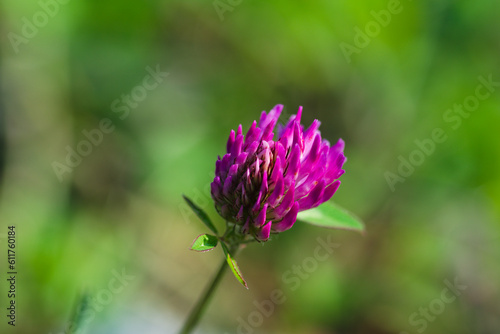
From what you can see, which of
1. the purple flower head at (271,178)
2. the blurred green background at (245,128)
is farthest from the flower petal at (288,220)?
the blurred green background at (245,128)

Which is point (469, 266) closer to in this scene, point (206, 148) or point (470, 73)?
point (470, 73)

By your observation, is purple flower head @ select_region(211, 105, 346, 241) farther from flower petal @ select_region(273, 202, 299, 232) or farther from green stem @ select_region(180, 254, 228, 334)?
green stem @ select_region(180, 254, 228, 334)

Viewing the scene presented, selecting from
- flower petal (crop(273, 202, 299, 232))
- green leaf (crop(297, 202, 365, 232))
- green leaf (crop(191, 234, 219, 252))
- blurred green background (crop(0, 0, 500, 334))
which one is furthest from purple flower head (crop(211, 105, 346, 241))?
blurred green background (crop(0, 0, 500, 334))

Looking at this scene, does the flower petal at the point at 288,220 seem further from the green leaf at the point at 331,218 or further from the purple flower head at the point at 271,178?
the green leaf at the point at 331,218

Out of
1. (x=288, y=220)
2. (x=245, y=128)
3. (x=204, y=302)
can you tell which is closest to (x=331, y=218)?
(x=288, y=220)

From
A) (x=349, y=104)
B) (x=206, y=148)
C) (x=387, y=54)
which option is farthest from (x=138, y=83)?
(x=387, y=54)

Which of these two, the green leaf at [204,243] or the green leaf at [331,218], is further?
the green leaf at [331,218]

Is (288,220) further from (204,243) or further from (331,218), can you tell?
(331,218)
